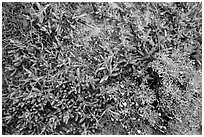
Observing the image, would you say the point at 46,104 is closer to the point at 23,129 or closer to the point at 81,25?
the point at 23,129

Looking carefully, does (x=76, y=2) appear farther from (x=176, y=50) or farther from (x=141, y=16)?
(x=176, y=50)

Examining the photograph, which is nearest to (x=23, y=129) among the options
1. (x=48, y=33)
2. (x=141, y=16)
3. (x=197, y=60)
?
(x=48, y=33)

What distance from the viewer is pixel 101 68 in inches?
151

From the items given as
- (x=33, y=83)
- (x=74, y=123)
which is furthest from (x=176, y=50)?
(x=33, y=83)

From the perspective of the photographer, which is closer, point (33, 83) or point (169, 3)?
point (33, 83)

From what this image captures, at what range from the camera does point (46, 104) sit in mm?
3887

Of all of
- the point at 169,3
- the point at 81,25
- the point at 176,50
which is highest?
the point at 169,3

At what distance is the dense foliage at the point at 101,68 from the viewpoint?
12.6 ft

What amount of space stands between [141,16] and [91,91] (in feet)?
3.74

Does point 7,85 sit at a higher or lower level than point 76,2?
lower

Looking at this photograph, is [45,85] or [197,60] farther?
[197,60]

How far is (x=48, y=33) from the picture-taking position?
384 cm

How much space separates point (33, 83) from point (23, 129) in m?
0.59

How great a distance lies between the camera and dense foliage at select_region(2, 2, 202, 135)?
3850mm
